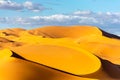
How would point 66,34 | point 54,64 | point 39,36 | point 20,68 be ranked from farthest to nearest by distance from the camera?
1. point 66,34
2. point 39,36
3. point 54,64
4. point 20,68

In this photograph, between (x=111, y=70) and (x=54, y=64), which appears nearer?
(x=54, y=64)

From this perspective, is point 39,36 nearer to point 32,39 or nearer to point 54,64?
point 32,39

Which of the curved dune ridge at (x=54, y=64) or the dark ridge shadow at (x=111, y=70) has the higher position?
the curved dune ridge at (x=54, y=64)

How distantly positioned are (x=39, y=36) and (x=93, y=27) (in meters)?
8.39

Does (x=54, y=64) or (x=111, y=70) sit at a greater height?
(x=54, y=64)

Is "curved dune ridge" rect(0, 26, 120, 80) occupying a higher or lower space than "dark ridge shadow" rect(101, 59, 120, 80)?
higher

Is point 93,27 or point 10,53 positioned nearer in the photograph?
point 10,53

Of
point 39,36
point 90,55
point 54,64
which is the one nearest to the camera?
point 54,64

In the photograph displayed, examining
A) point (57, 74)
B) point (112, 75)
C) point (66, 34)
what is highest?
point (57, 74)

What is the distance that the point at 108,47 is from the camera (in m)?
39.3

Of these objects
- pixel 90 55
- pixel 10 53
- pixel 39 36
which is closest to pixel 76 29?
pixel 39 36

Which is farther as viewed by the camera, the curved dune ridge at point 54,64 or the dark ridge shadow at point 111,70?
the dark ridge shadow at point 111,70

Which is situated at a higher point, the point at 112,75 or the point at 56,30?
the point at 112,75

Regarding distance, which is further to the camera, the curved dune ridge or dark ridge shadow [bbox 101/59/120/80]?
dark ridge shadow [bbox 101/59/120/80]
